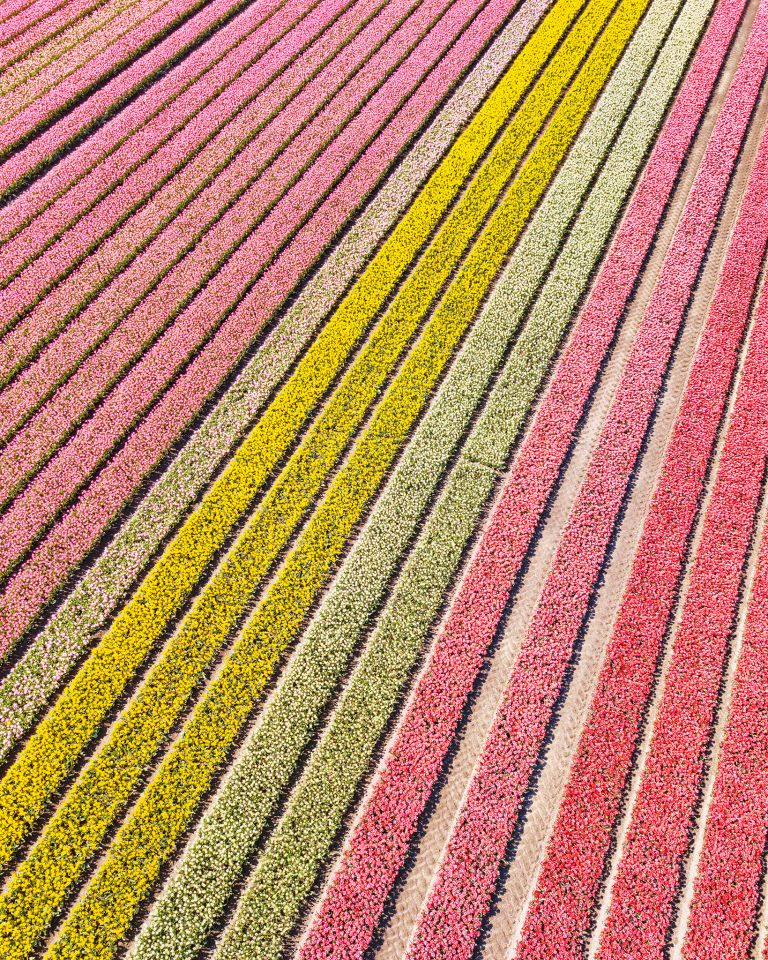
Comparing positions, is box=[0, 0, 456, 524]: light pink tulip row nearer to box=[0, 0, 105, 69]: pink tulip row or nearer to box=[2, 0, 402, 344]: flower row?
box=[2, 0, 402, 344]: flower row

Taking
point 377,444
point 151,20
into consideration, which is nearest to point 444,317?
point 377,444

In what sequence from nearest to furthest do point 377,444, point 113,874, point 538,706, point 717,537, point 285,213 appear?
1. point 113,874
2. point 538,706
3. point 717,537
4. point 377,444
5. point 285,213

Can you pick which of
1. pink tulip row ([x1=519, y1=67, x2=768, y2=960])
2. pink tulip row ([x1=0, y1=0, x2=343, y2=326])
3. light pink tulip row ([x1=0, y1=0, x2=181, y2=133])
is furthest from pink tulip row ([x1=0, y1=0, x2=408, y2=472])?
pink tulip row ([x1=519, y1=67, x2=768, y2=960])

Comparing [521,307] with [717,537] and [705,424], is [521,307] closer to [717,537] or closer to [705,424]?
[705,424]

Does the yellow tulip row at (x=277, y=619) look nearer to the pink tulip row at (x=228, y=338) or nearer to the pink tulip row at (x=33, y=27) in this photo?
the pink tulip row at (x=228, y=338)

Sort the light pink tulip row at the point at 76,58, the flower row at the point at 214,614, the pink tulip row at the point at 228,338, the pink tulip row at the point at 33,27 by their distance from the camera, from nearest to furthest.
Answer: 1. the flower row at the point at 214,614
2. the pink tulip row at the point at 228,338
3. the light pink tulip row at the point at 76,58
4. the pink tulip row at the point at 33,27

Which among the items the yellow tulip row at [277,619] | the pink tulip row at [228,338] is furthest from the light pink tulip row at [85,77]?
the yellow tulip row at [277,619]
